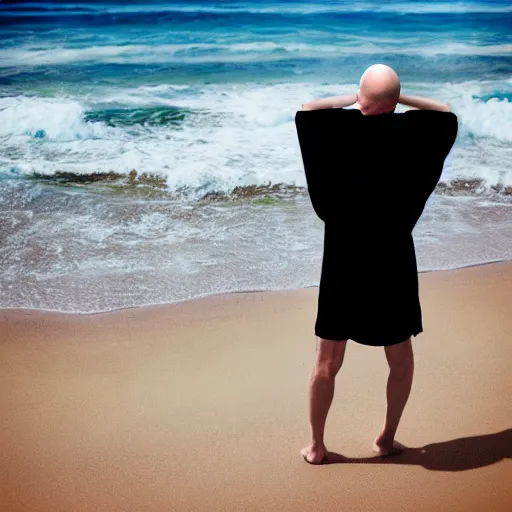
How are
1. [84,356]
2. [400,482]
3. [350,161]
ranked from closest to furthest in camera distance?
[350,161]
[400,482]
[84,356]

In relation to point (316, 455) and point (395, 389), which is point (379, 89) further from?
point (316, 455)

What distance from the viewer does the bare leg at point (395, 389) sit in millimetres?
1895

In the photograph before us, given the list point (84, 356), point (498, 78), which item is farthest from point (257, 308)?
point (498, 78)

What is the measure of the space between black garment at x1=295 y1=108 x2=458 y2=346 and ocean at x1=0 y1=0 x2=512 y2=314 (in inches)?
62.9

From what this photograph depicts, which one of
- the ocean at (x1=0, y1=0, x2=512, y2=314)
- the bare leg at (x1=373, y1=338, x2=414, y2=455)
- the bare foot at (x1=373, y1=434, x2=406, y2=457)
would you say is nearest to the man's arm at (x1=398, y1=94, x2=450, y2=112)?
the bare leg at (x1=373, y1=338, x2=414, y2=455)

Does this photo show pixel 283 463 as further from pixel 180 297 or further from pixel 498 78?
pixel 498 78

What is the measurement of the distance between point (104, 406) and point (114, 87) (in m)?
8.68

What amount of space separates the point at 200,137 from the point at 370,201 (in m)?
5.97

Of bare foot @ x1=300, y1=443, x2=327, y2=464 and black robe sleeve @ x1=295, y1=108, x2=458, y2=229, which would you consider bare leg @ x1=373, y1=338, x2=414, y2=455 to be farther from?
black robe sleeve @ x1=295, y1=108, x2=458, y2=229

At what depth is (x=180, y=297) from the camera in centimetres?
328

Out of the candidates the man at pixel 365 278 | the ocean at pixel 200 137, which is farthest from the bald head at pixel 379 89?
the ocean at pixel 200 137

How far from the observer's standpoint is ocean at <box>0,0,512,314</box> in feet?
12.3

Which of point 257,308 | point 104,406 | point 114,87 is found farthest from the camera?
point 114,87

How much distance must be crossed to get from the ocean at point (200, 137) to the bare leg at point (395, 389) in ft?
4.66
